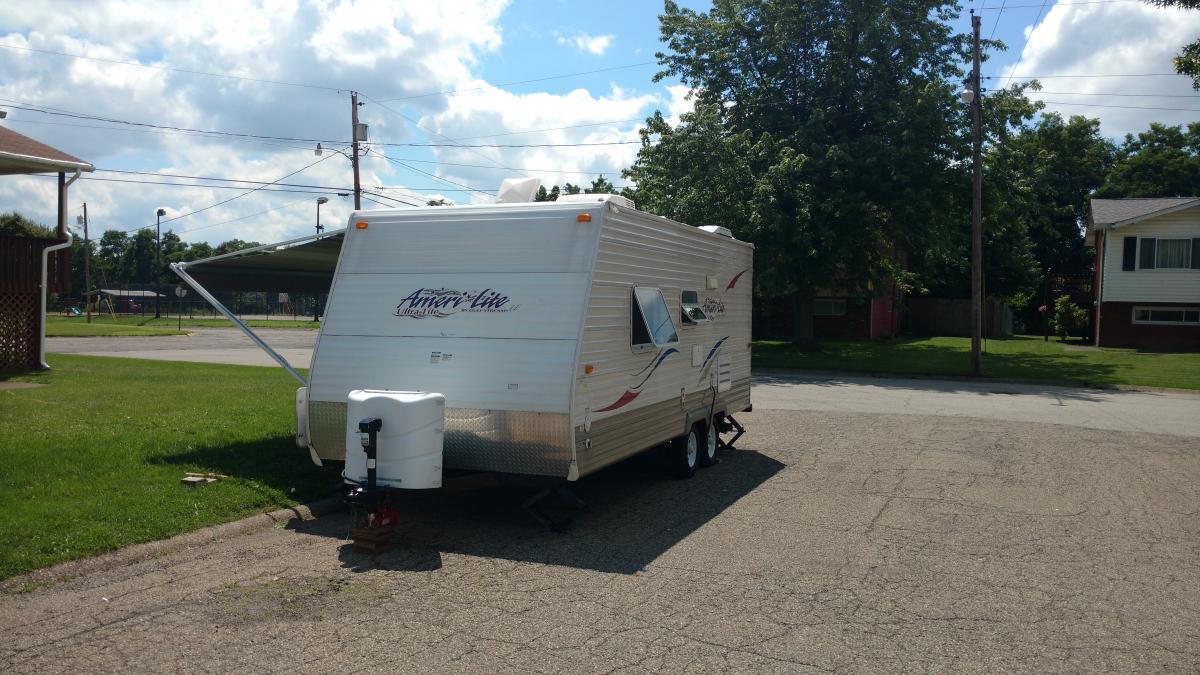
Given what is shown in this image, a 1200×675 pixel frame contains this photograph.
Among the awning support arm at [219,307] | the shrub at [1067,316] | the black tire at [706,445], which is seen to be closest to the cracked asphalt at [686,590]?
the black tire at [706,445]

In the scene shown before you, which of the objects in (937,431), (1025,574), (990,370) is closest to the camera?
(1025,574)

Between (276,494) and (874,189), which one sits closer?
(276,494)

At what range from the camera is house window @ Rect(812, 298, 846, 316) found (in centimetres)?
3753

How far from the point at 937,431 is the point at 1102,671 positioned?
30.1ft

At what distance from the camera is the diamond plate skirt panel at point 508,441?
24.3 feet

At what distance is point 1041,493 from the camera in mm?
9477

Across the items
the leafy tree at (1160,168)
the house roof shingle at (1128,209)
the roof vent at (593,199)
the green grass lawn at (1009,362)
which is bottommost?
the green grass lawn at (1009,362)

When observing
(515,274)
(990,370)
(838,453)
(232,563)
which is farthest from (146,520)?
(990,370)

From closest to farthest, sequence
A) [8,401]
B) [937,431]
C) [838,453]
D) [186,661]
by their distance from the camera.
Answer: [186,661], [838,453], [8,401], [937,431]

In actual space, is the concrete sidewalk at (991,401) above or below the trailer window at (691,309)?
below

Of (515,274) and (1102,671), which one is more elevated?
(515,274)

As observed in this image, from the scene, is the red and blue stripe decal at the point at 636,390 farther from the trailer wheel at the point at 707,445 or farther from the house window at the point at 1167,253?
the house window at the point at 1167,253

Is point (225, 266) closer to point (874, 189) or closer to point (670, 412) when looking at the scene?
point (670, 412)

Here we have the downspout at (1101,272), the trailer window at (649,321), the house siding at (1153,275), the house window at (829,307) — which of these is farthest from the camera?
the house window at (829,307)
